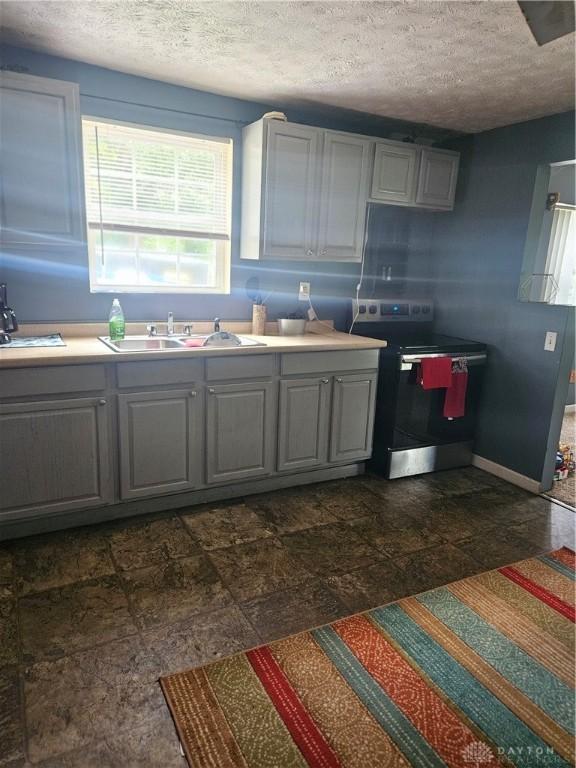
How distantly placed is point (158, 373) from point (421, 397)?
5.70ft

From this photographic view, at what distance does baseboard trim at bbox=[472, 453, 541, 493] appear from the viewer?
3357 millimetres

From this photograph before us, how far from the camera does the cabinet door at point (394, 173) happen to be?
11.1 ft

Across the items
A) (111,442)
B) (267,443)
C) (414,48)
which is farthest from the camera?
(267,443)

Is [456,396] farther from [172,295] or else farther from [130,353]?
[130,353]

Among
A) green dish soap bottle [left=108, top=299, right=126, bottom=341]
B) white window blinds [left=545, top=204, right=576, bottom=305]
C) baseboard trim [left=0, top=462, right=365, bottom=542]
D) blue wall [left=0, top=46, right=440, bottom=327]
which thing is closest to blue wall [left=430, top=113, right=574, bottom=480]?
blue wall [left=0, top=46, right=440, bottom=327]

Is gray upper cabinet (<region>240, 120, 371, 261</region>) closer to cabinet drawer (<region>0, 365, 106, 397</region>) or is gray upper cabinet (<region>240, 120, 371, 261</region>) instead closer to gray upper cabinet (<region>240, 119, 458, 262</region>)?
gray upper cabinet (<region>240, 119, 458, 262</region>)

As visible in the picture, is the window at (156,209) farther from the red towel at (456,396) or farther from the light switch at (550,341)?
the light switch at (550,341)

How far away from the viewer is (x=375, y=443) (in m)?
3.51

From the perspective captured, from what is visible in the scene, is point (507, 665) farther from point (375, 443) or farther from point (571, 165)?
point (571, 165)

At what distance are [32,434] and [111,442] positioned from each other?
0.37 metres

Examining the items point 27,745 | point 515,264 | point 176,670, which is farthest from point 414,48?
point 27,745

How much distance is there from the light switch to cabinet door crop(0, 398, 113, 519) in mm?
2626

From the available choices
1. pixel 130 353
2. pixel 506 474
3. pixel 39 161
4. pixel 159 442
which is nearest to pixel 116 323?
pixel 130 353

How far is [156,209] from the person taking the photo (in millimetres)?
3074
